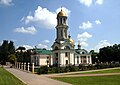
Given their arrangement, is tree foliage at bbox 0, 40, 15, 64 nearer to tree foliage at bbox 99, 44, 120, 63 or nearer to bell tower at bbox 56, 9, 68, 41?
bell tower at bbox 56, 9, 68, 41

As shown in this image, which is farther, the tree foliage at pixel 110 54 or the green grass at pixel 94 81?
the tree foliage at pixel 110 54

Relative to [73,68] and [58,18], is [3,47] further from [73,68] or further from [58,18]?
[73,68]

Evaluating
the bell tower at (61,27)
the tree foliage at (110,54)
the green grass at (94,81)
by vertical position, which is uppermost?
the bell tower at (61,27)

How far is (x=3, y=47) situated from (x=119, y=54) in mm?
59464

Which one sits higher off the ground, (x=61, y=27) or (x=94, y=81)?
(x=61, y=27)

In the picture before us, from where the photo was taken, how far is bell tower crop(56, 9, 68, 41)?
80000mm

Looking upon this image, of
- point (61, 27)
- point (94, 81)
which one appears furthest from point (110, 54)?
point (94, 81)

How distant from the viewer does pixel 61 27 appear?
79812 mm

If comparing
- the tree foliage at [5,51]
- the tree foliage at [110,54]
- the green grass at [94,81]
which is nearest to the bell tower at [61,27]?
the tree foliage at [110,54]

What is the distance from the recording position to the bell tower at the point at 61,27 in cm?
Answer: 8000

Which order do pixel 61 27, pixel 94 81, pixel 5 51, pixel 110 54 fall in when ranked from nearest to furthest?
pixel 94 81 < pixel 61 27 < pixel 110 54 < pixel 5 51

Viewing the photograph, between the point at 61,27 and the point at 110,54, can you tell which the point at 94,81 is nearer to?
the point at 61,27

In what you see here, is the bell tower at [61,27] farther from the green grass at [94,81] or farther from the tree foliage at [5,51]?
the green grass at [94,81]

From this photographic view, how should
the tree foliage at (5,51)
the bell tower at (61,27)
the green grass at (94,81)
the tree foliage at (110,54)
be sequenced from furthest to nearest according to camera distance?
the tree foliage at (5,51), the tree foliage at (110,54), the bell tower at (61,27), the green grass at (94,81)
